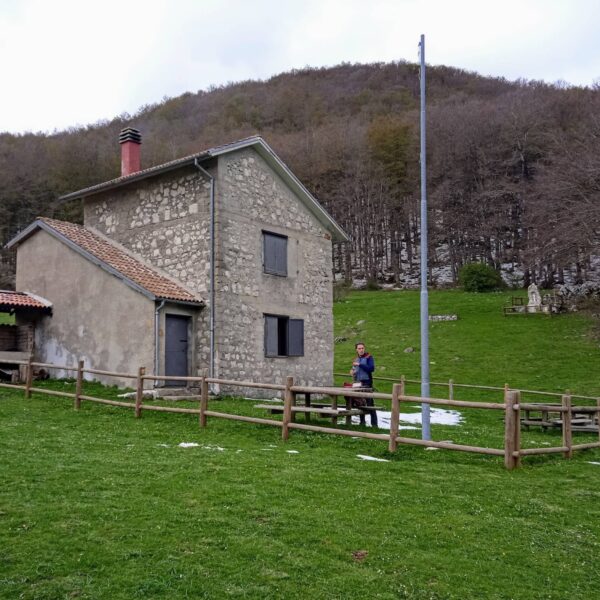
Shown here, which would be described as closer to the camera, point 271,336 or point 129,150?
point 271,336

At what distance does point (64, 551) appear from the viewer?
18.8 feet

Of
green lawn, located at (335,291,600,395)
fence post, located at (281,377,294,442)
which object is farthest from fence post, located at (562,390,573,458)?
green lawn, located at (335,291,600,395)

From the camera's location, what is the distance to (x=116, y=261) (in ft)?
59.9

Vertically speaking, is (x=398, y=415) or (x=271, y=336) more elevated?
(x=271, y=336)

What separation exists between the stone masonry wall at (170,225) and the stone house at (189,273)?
34mm

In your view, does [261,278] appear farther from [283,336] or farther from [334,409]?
[334,409]

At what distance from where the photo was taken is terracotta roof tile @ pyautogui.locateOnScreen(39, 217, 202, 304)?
1719cm

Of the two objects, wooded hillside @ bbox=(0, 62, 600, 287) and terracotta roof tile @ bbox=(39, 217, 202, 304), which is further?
wooded hillside @ bbox=(0, 62, 600, 287)

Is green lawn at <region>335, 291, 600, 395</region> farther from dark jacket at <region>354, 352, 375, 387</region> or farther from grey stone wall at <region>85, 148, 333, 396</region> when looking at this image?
dark jacket at <region>354, 352, 375, 387</region>

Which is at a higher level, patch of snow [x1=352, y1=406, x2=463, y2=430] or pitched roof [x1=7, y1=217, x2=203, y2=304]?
pitched roof [x1=7, y1=217, x2=203, y2=304]

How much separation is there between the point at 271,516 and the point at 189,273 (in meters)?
12.1

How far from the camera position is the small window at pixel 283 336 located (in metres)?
19.3

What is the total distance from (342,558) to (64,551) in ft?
8.08

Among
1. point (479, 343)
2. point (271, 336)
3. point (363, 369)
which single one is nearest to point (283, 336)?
point (271, 336)
